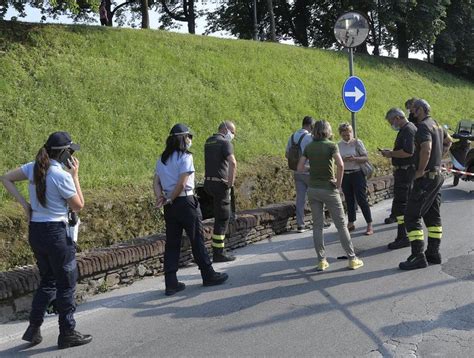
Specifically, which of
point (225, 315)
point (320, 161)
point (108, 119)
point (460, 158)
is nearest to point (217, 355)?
point (225, 315)

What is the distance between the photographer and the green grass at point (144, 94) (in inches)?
381

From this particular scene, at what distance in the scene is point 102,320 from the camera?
5.29 meters

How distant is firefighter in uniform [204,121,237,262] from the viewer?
720cm

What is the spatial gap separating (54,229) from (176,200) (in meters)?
1.71

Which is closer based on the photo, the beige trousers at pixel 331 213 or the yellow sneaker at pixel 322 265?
the beige trousers at pixel 331 213

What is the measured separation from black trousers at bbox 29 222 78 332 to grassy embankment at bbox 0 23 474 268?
2551 millimetres

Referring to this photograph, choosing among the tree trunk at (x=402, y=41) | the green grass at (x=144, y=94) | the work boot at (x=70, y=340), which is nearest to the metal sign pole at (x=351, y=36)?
the green grass at (x=144, y=94)

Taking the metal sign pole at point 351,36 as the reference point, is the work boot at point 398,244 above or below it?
below

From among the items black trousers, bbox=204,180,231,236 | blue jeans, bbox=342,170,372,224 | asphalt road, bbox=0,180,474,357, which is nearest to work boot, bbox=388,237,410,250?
asphalt road, bbox=0,180,474,357

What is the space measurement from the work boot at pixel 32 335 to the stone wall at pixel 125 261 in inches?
28.1

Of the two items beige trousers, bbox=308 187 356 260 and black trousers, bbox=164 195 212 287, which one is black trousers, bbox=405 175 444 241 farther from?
black trousers, bbox=164 195 212 287

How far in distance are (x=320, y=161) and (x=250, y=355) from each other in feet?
9.60

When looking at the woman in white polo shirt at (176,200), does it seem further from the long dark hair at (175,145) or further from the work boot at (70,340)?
the work boot at (70,340)

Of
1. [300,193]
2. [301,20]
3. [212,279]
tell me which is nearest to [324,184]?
[212,279]
